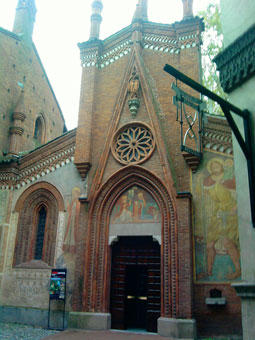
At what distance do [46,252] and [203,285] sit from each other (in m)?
6.08

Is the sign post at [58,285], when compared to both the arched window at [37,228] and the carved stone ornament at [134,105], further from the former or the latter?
the carved stone ornament at [134,105]

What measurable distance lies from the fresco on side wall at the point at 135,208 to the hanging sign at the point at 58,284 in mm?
2568

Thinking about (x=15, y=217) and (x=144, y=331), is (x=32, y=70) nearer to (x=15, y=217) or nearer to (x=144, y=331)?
(x=15, y=217)

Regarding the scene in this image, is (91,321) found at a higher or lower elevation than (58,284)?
lower

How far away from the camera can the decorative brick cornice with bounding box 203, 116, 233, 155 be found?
11414mm

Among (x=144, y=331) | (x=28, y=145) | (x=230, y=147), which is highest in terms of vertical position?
(x=28, y=145)

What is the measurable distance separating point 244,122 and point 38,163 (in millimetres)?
10279

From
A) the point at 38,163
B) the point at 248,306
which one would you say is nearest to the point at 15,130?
the point at 38,163

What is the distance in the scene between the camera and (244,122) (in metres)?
6.07

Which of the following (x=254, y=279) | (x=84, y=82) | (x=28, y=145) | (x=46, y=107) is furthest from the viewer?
(x=46, y=107)

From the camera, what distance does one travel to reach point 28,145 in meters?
19.1

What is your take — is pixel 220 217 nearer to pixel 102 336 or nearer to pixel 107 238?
pixel 107 238

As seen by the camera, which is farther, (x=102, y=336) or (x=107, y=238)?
(x=107, y=238)

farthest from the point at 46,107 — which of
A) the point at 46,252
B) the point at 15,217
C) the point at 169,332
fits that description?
the point at 169,332
